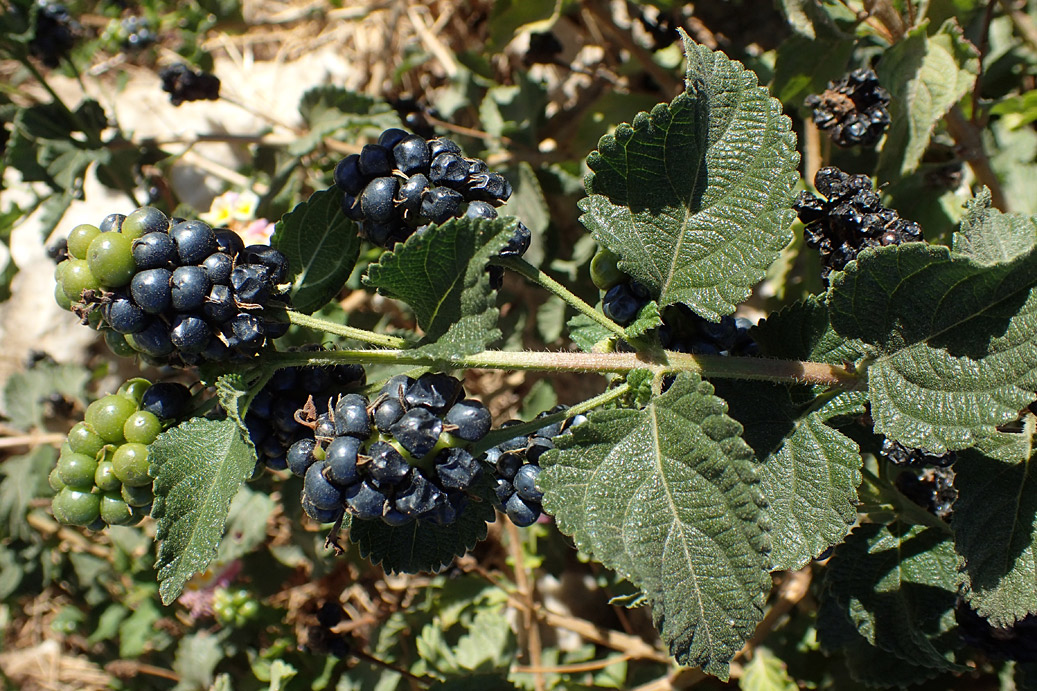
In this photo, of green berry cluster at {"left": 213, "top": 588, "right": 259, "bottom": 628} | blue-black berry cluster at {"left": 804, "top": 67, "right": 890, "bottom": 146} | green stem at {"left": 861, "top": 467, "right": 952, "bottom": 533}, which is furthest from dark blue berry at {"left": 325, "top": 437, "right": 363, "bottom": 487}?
green berry cluster at {"left": 213, "top": 588, "right": 259, "bottom": 628}

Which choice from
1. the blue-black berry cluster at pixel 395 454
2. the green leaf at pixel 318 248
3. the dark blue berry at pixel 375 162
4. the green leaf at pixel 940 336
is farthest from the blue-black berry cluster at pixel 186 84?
the green leaf at pixel 940 336

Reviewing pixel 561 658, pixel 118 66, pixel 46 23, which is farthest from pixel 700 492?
pixel 118 66

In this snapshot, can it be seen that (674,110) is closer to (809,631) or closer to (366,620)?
(809,631)

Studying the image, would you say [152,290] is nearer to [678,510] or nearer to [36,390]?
[678,510]

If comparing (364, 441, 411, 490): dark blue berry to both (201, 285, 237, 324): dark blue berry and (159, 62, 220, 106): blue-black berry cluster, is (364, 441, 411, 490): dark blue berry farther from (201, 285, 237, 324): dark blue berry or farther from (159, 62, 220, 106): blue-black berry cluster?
(159, 62, 220, 106): blue-black berry cluster

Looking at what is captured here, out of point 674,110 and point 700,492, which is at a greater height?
point 674,110

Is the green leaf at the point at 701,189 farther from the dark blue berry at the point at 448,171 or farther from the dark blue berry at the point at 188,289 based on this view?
the dark blue berry at the point at 188,289
